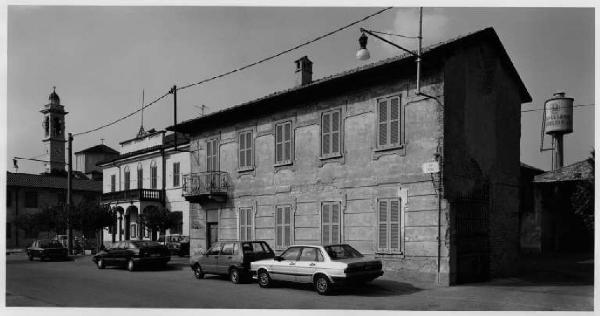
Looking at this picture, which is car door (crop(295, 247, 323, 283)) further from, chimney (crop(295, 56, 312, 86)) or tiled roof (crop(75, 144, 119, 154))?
tiled roof (crop(75, 144, 119, 154))

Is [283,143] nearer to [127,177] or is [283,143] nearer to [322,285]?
[322,285]

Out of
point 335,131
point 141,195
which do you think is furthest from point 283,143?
point 141,195

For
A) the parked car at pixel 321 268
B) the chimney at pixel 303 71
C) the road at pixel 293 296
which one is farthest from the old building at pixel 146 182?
the parked car at pixel 321 268

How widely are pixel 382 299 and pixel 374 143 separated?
5717 mm

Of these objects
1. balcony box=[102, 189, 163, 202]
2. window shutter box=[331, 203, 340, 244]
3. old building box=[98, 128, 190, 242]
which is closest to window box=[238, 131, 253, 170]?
window shutter box=[331, 203, 340, 244]

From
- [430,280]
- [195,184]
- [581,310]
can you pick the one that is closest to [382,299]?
[430,280]

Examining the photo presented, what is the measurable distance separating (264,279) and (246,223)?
6.18m

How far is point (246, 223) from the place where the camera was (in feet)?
74.0

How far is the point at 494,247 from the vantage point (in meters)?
18.1

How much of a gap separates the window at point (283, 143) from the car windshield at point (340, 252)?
19.3 ft

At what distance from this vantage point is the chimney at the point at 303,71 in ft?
74.2

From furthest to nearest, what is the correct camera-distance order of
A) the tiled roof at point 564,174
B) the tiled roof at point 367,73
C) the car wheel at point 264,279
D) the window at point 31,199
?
the window at point 31,199, the tiled roof at point 564,174, the car wheel at point 264,279, the tiled roof at point 367,73

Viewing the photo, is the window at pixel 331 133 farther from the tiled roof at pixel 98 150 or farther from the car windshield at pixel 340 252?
the tiled roof at pixel 98 150

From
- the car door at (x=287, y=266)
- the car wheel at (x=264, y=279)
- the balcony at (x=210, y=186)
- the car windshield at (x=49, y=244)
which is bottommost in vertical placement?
the car windshield at (x=49, y=244)
